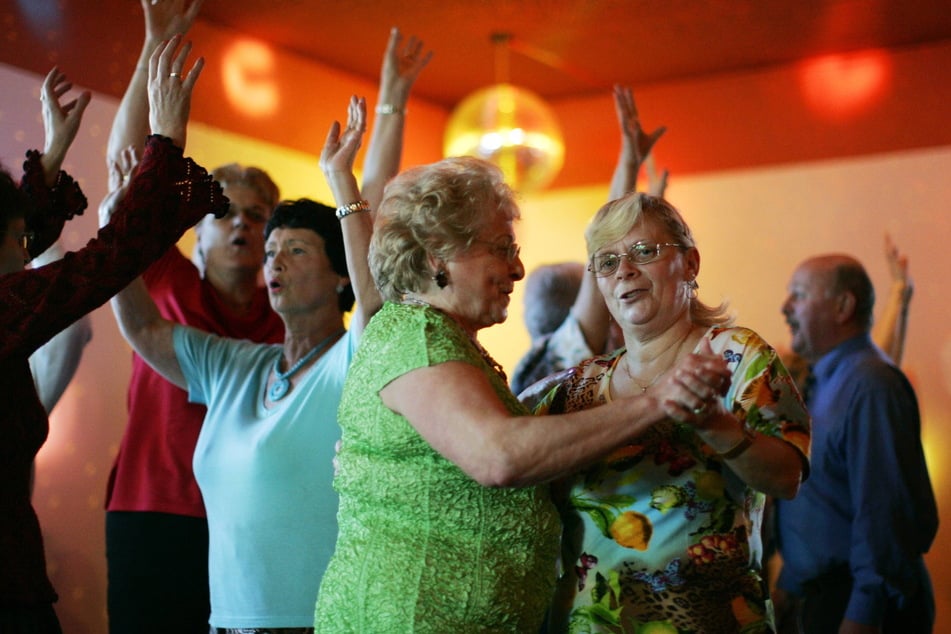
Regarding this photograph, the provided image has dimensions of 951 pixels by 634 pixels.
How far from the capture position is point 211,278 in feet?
9.75

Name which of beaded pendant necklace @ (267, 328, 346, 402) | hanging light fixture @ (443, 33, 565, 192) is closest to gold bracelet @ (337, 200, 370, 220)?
beaded pendant necklace @ (267, 328, 346, 402)

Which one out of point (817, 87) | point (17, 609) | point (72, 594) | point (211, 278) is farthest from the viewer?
point (817, 87)

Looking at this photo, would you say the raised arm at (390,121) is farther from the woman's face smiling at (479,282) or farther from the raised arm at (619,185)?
the woman's face smiling at (479,282)

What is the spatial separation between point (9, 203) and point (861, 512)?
2.45 metres

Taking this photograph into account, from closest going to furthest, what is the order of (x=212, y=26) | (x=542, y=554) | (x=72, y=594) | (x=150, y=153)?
1. (x=542, y=554)
2. (x=150, y=153)
3. (x=72, y=594)
4. (x=212, y=26)

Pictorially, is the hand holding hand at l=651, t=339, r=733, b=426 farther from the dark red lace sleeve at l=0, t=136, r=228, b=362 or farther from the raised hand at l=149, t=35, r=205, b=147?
the raised hand at l=149, t=35, r=205, b=147

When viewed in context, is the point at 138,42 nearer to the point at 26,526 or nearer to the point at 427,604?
the point at 26,526

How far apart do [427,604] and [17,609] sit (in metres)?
0.81

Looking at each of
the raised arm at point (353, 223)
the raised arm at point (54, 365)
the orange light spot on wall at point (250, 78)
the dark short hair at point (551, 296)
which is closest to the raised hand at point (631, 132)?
the dark short hair at point (551, 296)

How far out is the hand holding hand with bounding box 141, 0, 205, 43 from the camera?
2555 mm

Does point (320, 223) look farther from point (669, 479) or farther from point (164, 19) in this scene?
point (669, 479)

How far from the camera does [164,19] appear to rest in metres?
2.58

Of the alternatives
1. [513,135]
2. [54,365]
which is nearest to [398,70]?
[54,365]

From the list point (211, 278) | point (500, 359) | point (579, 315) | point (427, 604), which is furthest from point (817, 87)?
point (427, 604)
